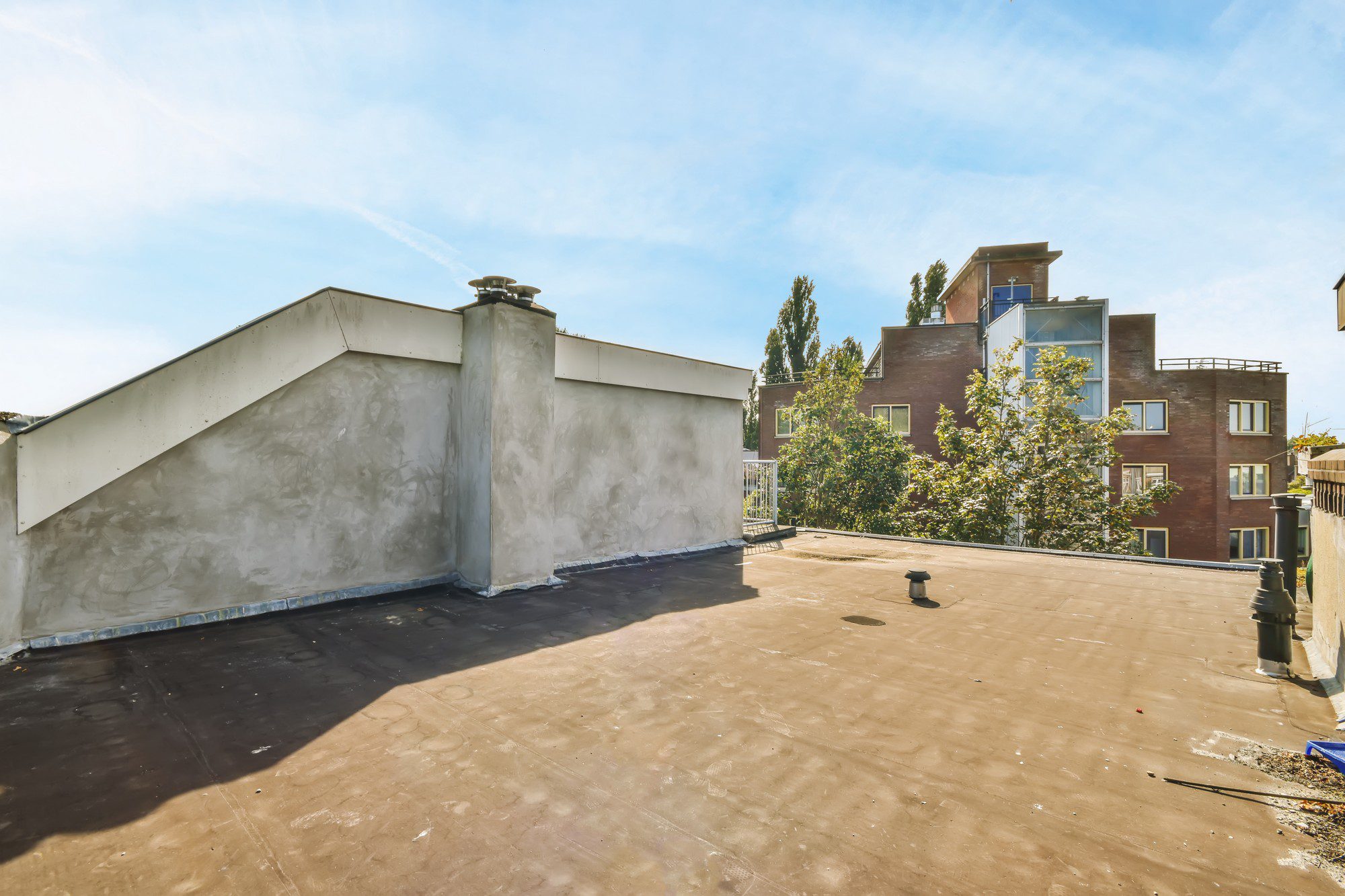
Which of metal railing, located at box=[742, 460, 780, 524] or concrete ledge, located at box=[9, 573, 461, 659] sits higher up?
metal railing, located at box=[742, 460, 780, 524]

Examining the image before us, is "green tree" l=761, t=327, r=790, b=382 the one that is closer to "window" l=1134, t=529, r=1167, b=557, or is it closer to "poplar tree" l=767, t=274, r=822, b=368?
A: "poplar tree" l=767, t=274, r=822, b=368

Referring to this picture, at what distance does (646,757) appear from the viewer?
298 cm

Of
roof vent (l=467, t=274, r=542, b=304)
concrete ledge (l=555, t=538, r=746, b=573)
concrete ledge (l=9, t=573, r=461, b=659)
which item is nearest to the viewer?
concrete ledge (l=9, t=573, r=461, b=659)

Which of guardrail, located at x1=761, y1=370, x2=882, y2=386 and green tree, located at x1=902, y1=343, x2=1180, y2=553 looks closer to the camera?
A: green tree, located at x1=902, y1=343, x2=1180, y2=553

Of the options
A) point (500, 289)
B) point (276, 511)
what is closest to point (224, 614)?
point (276, 511)

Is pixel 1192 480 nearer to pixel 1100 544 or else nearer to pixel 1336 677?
pixel 1100 544

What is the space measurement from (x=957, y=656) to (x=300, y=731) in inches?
190

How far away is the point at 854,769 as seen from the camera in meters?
2.87

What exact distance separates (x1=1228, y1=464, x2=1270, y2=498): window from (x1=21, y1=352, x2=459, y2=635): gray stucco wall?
33.5 m

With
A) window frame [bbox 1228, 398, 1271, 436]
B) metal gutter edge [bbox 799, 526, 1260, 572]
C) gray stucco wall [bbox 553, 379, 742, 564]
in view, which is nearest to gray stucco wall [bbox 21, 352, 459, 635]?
gray stucco wall [bbox 553, 379, 742, 564]

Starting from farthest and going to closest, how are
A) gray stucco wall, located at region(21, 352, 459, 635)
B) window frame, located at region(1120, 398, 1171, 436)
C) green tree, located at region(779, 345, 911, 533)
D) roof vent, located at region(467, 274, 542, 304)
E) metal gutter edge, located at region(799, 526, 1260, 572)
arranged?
window frame, located at region(1120, 398, 1171, 436)
green tree, located at region(779, 345, 911, 533)
metal gutter edge, located at region(799, 526, 1260, 572)
roof vent, located at region(467, 274, 542, 304)
gray stucco wall, located at region(21, 352, 459, 635)

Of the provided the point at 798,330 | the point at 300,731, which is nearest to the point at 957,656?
the point at 300,731

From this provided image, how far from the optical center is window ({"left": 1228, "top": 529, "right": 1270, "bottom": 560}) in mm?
24797

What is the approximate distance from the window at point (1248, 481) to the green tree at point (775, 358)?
23.4m
